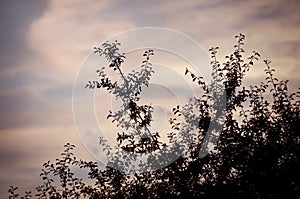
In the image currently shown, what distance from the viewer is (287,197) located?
47.0 feet

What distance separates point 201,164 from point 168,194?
1725 mm

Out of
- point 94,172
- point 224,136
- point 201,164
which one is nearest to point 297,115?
point 224,136

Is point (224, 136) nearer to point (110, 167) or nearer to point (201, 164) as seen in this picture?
point (201, 164)

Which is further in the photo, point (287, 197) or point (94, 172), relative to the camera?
point (94, 172)

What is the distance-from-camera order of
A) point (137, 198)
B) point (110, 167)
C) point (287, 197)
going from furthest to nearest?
point (110, 167), point (137, 198), point (287, 197)

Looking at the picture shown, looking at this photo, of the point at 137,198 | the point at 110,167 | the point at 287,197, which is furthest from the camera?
the point at 110,167

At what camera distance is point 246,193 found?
14547 mm

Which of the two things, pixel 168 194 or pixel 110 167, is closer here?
pixel 168 194

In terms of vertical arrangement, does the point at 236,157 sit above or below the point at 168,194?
above

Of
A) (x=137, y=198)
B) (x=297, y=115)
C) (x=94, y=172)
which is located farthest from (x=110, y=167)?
(x=297, y=115)

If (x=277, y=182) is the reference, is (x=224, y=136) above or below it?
above

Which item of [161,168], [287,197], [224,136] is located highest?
[224,136]

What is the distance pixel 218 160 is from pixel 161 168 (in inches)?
85.2

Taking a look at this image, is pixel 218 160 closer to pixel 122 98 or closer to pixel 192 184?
pixel 192 184
